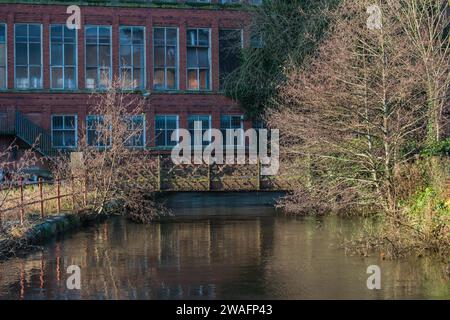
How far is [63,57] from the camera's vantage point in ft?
155

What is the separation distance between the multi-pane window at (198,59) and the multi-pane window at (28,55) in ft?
32.9

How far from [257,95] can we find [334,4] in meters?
7.30

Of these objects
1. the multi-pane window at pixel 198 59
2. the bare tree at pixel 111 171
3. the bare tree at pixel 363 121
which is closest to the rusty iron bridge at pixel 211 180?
the bare tree at pixel 111 171

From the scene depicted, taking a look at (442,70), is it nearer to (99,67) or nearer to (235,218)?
(235,218)

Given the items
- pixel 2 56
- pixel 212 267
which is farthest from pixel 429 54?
pixel 2 56

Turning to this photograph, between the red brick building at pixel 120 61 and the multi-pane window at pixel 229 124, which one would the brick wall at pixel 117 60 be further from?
the multi-pane window at pixel 229 124

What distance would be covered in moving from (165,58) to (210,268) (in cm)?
3573

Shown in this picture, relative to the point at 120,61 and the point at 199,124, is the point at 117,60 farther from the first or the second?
the point at 199,124

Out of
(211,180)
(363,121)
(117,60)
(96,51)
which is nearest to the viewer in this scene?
(363,121)

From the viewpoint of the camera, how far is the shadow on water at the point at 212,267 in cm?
1182
